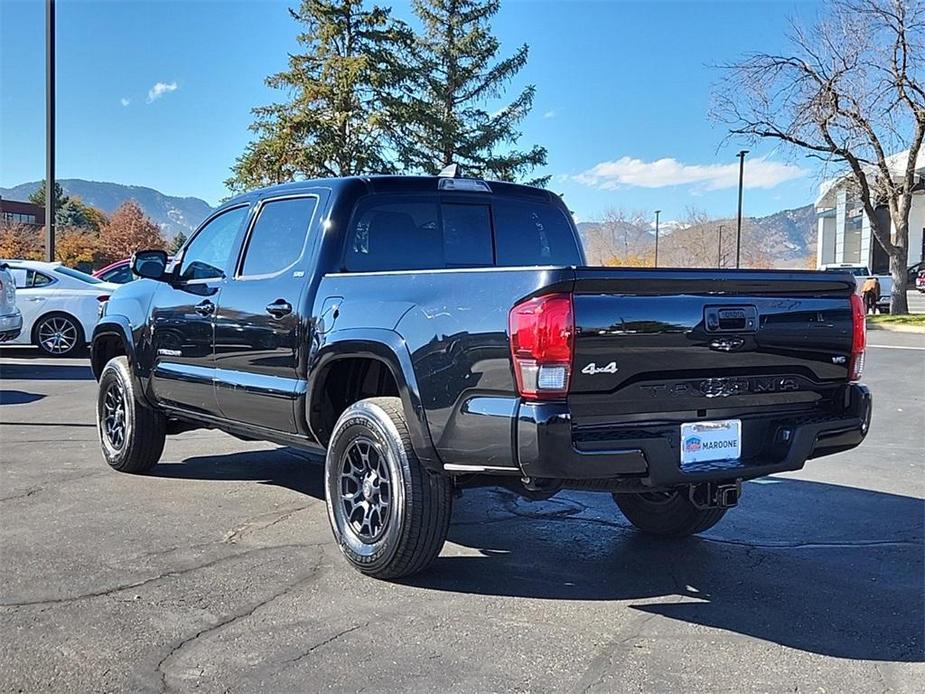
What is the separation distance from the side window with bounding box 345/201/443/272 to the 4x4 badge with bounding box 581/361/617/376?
1743mm

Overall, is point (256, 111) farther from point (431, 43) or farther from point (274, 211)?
point (274, 211)

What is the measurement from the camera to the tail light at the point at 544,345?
3.26 m

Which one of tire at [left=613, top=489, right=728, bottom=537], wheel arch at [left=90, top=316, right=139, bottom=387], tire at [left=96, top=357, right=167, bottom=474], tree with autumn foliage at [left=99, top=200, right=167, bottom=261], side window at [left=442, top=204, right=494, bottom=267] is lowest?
tire at [left=613, top=489, right=728, bottom=537]

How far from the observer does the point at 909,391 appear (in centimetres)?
1132

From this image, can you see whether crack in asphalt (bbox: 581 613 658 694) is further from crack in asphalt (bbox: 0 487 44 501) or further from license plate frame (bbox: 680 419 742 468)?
crack in asphalt (bbox: 0 487 44 501)

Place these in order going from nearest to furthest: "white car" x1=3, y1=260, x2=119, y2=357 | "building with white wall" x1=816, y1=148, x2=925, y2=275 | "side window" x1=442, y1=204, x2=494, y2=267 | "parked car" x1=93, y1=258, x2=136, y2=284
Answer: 1. "side window" x1=442, y1=204, x2=494, y2=267
2. "white car" x1=3, y1=260, x2=119, y2=357
3. "parked car" x1=93, y1=258, x2=136, y2=284
4. "building with white wall" x1=816, y1=148, x2=925, y2=275

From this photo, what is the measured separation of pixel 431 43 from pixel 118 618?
37.0 metres

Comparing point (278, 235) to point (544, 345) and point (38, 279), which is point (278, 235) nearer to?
point (544, 345)

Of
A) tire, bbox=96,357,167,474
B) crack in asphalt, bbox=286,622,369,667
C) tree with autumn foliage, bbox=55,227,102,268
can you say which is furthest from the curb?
tree with autumn foliage, bbox=55,227,102,268

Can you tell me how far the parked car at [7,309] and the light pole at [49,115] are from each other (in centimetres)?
763

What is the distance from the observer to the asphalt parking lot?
3.16 meters

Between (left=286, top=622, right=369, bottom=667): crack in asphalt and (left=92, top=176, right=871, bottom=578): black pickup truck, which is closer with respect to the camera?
(left=286, top=622, right=369, bottom=667): crack in asphalt

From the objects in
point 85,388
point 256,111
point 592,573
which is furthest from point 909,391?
point 256,111

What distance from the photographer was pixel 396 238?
15.9ft
